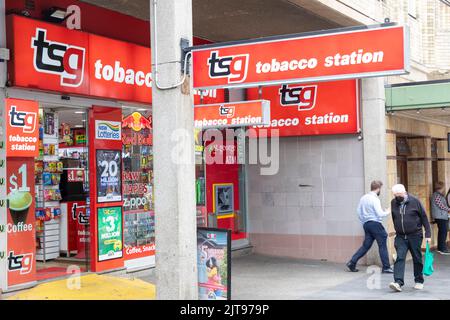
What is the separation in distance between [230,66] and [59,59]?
3.19 metres

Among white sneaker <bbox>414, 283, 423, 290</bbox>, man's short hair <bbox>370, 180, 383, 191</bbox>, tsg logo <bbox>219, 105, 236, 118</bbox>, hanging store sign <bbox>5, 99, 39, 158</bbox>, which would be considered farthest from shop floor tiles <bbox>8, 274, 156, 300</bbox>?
man's short hair <bbox>370, 180, 383, 191</bbox>

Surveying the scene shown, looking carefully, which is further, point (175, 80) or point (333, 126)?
point (333, 126)

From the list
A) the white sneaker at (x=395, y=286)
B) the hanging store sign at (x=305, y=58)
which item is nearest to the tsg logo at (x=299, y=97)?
the white sneaker at (x=395, y=286)

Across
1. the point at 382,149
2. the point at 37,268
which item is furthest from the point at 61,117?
the point at 382,149

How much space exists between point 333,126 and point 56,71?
6.14 metres

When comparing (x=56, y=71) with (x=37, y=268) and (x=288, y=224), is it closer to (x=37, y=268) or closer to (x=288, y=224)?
(x=37, y=268)

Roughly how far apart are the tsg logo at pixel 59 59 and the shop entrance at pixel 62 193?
0.62m

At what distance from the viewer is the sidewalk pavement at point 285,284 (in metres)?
8.53

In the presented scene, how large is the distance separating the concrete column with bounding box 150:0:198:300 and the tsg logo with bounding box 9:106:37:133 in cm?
→ 229

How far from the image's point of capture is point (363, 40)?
7.65m

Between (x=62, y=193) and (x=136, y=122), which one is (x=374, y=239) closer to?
(x=136, y=122)

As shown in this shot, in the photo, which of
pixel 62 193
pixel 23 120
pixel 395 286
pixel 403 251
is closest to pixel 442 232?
pixel 403 251

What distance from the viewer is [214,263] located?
8.00 m
